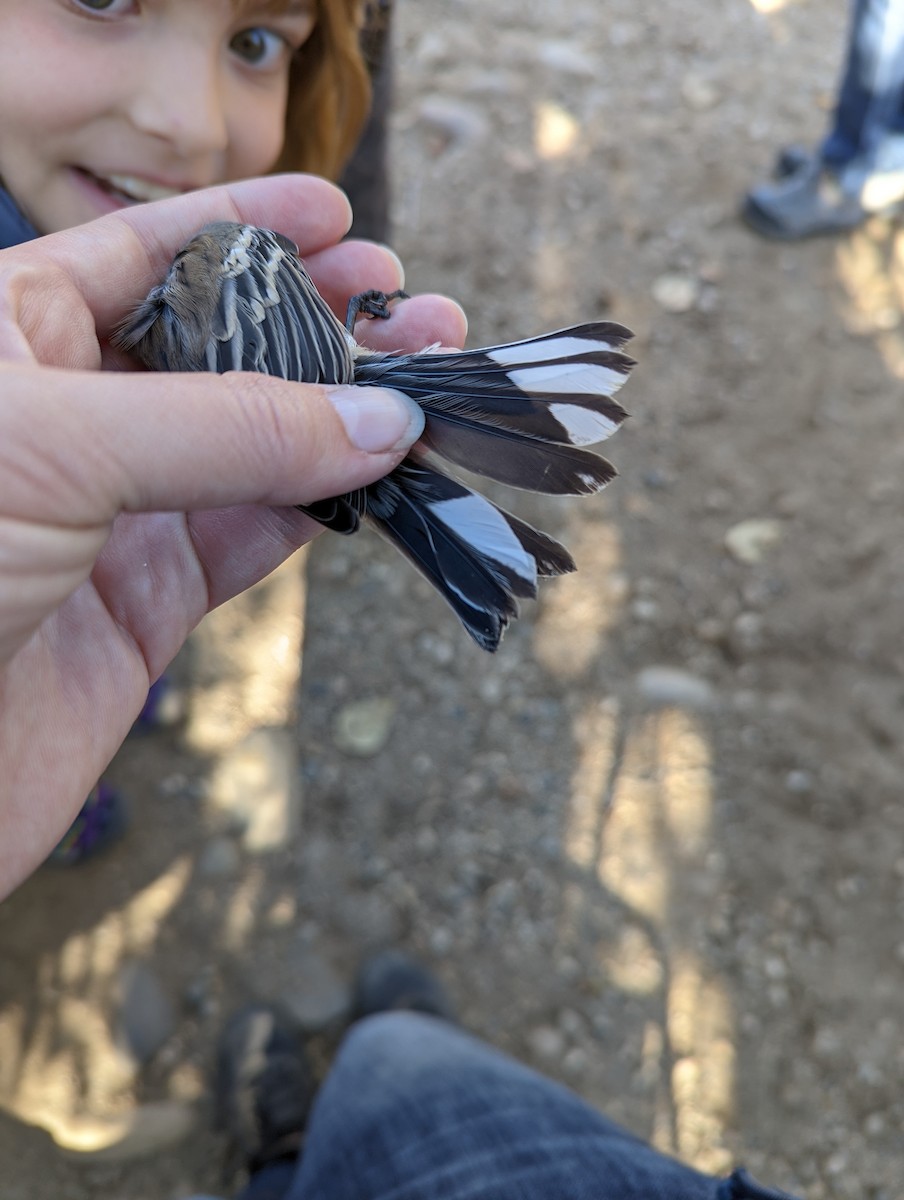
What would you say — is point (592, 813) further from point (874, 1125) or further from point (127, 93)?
point (127, 93)

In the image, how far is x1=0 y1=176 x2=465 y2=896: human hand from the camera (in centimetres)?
102

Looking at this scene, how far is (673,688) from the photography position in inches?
98.0

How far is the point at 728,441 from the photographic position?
2990 mm

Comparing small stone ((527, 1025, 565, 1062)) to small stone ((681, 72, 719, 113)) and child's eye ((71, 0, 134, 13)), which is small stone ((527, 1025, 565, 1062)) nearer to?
child's eye ((71, 0, 134, 13))

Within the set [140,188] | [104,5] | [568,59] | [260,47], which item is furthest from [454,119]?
[104,5]

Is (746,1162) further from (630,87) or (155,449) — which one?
(630,87)

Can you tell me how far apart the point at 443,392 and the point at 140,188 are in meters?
0.77

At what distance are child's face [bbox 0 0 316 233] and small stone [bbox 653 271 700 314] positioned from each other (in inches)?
70.5

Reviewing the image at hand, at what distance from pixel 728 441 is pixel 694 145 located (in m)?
1.51

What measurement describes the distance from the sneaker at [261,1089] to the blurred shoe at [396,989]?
0.17m

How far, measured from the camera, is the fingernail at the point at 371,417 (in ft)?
4.02

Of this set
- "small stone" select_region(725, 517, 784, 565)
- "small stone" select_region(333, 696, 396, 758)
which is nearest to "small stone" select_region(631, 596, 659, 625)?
"small stone" select_region(725, 517, 784, 565)

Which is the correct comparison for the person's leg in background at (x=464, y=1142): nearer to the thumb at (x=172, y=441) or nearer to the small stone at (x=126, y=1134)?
the small stone at (x=126, y=1134)

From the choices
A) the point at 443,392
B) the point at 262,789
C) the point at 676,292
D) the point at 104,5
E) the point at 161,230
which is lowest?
the point at 262,789
